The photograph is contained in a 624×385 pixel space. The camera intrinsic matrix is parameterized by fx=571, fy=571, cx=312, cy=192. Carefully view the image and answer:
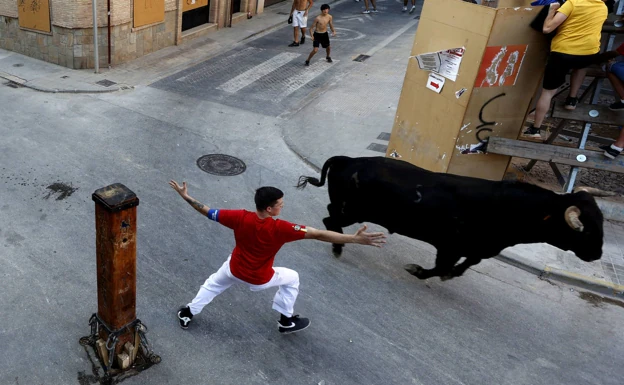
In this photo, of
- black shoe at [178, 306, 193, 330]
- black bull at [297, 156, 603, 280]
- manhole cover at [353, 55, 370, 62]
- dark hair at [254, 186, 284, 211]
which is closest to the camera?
dark hair at [254, 186, 284, 211]

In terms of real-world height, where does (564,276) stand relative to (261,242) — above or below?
below

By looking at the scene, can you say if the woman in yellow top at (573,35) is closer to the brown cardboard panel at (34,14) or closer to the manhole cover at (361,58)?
the manhole cover at (361,58)

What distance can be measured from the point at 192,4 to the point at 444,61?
33.5 ft

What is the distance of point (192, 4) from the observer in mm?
16359

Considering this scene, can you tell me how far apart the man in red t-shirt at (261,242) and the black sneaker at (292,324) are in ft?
0.08

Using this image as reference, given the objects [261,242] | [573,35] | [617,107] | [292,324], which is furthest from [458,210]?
[617,107]

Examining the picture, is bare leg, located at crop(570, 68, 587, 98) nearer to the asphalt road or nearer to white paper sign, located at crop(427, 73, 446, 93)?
white paper sign, located at crop(427, 73, 446, 93)

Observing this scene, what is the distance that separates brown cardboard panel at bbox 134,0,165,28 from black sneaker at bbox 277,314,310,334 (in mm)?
10566

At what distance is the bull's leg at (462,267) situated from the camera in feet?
21.1

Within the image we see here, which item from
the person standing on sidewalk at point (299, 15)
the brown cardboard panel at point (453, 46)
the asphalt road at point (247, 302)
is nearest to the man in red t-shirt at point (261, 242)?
the asphalt road at point (247, 302)

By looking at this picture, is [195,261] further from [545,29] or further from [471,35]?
[545,29]

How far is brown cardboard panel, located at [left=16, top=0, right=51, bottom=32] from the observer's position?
1286cm

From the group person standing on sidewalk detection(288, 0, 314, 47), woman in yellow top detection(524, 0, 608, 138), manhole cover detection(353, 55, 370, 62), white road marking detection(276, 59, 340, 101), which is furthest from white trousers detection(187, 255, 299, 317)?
person standing on sidewalk detection(288, 0, 314, 47)

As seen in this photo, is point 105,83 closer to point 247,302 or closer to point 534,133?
point 247,302
